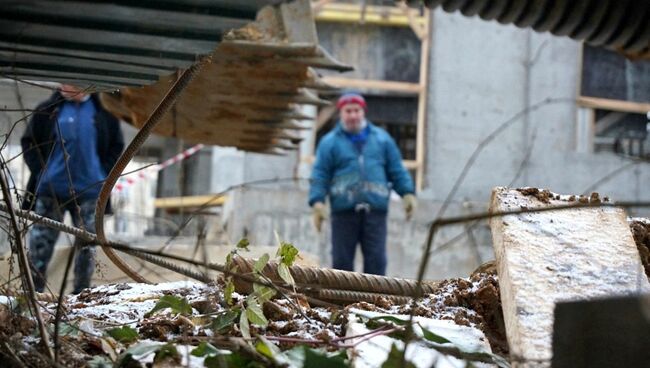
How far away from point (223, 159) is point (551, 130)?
575 centimetres

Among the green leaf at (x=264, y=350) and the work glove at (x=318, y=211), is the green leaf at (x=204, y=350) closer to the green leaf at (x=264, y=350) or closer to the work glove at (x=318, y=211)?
the green leaf at (x=264, y=350)

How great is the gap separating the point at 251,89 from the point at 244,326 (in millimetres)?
4711

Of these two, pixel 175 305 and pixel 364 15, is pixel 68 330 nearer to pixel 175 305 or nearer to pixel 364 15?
pixel 175 305

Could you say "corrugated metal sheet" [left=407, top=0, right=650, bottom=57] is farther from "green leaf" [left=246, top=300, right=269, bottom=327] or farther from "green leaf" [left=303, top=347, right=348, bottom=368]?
"green leaf" [left=303, top=347, right=348, bottom=368]

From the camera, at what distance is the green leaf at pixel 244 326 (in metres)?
3.20

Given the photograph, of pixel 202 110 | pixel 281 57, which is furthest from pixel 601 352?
pixel 202 110

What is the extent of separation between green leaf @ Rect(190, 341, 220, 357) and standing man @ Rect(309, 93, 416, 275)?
6088 millimetres

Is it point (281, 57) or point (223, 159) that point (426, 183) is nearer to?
point (223, 159)

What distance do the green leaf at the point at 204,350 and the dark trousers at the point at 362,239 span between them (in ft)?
20.0

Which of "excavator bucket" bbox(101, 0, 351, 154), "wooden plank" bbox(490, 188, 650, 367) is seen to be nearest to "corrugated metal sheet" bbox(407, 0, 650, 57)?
"wooden plank" bbox(490, 188, 650, 367)

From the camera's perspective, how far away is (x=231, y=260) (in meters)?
3.90

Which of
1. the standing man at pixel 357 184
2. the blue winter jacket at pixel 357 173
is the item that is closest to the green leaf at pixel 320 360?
the standing man at pixel 357 184

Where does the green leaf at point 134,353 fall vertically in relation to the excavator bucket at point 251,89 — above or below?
below

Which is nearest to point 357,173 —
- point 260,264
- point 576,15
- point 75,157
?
point 75,157
